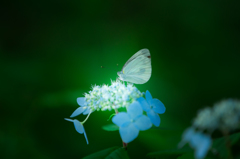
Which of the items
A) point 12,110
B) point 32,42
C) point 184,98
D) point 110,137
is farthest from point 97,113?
point 32,42

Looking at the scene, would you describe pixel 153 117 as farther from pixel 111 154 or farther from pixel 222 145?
pixel 222 145

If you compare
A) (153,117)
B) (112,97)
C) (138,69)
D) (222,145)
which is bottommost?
(222,145)

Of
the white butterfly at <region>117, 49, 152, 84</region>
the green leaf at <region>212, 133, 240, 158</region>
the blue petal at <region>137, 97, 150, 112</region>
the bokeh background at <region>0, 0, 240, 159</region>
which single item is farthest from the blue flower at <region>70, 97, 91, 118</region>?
the bokeh background at <region>0, 0, 240, 159</region>

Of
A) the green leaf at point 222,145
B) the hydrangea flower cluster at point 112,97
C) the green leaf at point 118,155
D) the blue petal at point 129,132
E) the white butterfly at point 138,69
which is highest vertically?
the white butterfly at point 138,69

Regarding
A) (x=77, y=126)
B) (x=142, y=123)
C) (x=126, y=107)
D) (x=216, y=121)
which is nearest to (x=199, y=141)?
(x=216, y=121)

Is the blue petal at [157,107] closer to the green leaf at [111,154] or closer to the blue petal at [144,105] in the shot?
the blue petal at [144,105]

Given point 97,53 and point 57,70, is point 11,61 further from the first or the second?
point 97,53

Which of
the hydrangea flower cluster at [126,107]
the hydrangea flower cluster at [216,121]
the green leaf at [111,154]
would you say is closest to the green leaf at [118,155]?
the green leaf at [111,154]
